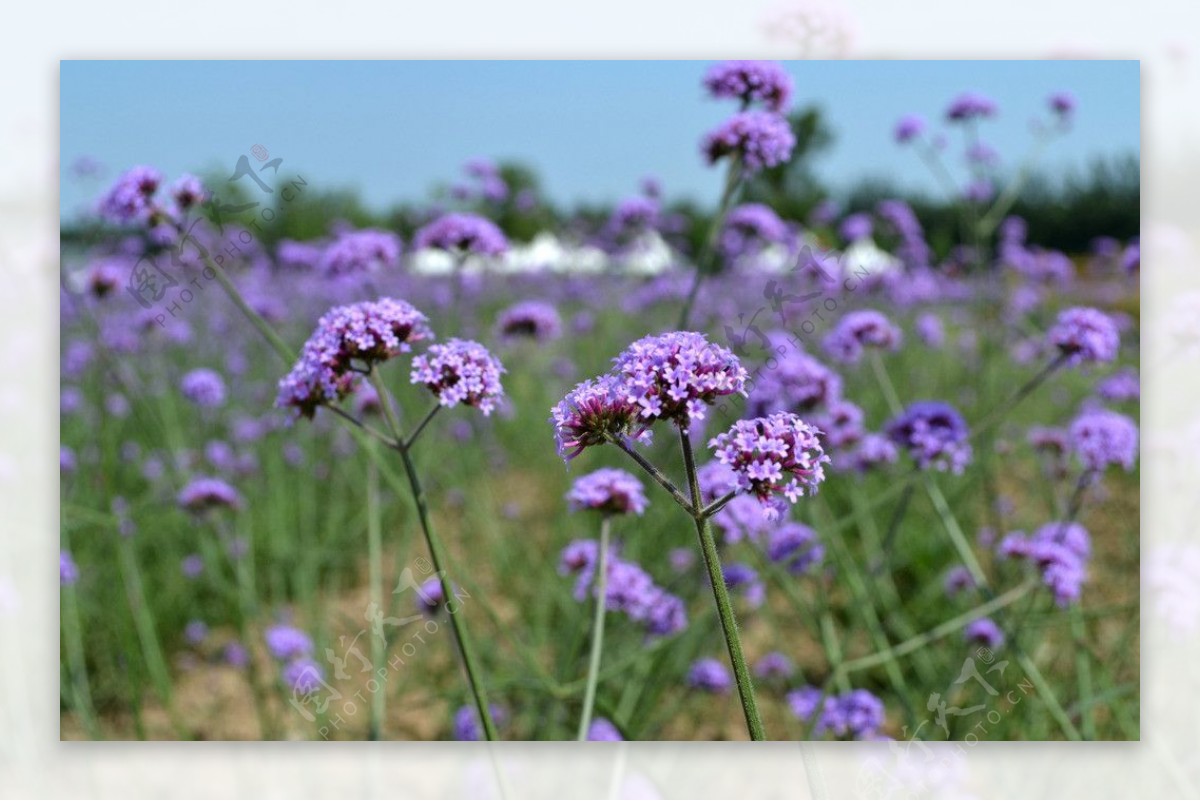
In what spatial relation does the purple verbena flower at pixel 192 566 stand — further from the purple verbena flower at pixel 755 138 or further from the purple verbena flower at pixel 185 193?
the purple verbena flower at pixel 755 138

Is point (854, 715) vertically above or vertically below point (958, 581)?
below

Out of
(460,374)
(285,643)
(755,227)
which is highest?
(755,227)

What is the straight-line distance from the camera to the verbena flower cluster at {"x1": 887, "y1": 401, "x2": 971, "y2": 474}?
2.15 m

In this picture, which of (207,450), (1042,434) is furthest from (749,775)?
(207,450)

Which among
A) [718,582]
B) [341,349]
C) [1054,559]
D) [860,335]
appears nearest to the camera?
[718,582]

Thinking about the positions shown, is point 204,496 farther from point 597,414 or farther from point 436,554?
point 597,414

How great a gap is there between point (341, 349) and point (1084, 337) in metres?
1.40

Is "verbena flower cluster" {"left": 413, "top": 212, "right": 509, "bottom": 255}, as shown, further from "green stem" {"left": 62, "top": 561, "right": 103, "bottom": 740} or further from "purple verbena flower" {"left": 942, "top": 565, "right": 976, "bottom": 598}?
"purple verbena flower" {"left": 942, "top": 565, "right": 976, "bottom": 598}

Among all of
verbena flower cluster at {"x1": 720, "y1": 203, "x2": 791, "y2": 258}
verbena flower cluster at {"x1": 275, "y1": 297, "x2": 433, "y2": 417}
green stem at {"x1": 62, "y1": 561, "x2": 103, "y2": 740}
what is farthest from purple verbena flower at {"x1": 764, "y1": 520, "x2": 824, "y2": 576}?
green stem at {"x1": 62, "y1": 561, "x2": 103, "y2": 740}

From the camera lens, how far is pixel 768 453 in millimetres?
1186

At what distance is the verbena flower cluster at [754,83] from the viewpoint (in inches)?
87.6

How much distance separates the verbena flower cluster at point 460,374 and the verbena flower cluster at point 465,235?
0.93 meters

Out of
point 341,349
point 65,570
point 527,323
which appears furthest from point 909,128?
point 65,570

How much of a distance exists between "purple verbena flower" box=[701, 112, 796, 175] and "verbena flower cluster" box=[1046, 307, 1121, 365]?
63cm
